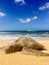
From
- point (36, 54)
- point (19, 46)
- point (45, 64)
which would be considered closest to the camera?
point (45, 64)

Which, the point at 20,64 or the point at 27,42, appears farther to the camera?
the point at 27,42

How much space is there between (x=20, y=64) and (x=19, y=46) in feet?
6.45

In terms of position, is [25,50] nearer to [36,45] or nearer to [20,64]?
[36,45]

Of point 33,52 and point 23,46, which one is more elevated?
point 23,46

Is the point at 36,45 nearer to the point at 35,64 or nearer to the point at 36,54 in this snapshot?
the point at 36,54

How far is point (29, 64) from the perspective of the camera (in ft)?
12.9

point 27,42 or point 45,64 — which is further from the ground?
point 27,42

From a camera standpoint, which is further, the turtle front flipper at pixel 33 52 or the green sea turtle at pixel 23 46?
the green sea turtle at pixel 23 46

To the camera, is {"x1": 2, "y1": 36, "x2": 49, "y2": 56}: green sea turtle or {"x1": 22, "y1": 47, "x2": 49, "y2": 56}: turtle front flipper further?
{"x1": 2, "y1": 36, "x2": 49, "y2": 56}: green sea turtle

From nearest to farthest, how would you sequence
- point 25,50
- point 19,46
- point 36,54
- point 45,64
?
point 45,64
point 36,54
point 25,50
point 19,46

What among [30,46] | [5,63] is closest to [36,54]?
[30,46]

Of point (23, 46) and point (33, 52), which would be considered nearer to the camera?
point (33, 52)

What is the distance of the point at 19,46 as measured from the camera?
588 centimetres

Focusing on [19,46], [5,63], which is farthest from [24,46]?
[5,63]
